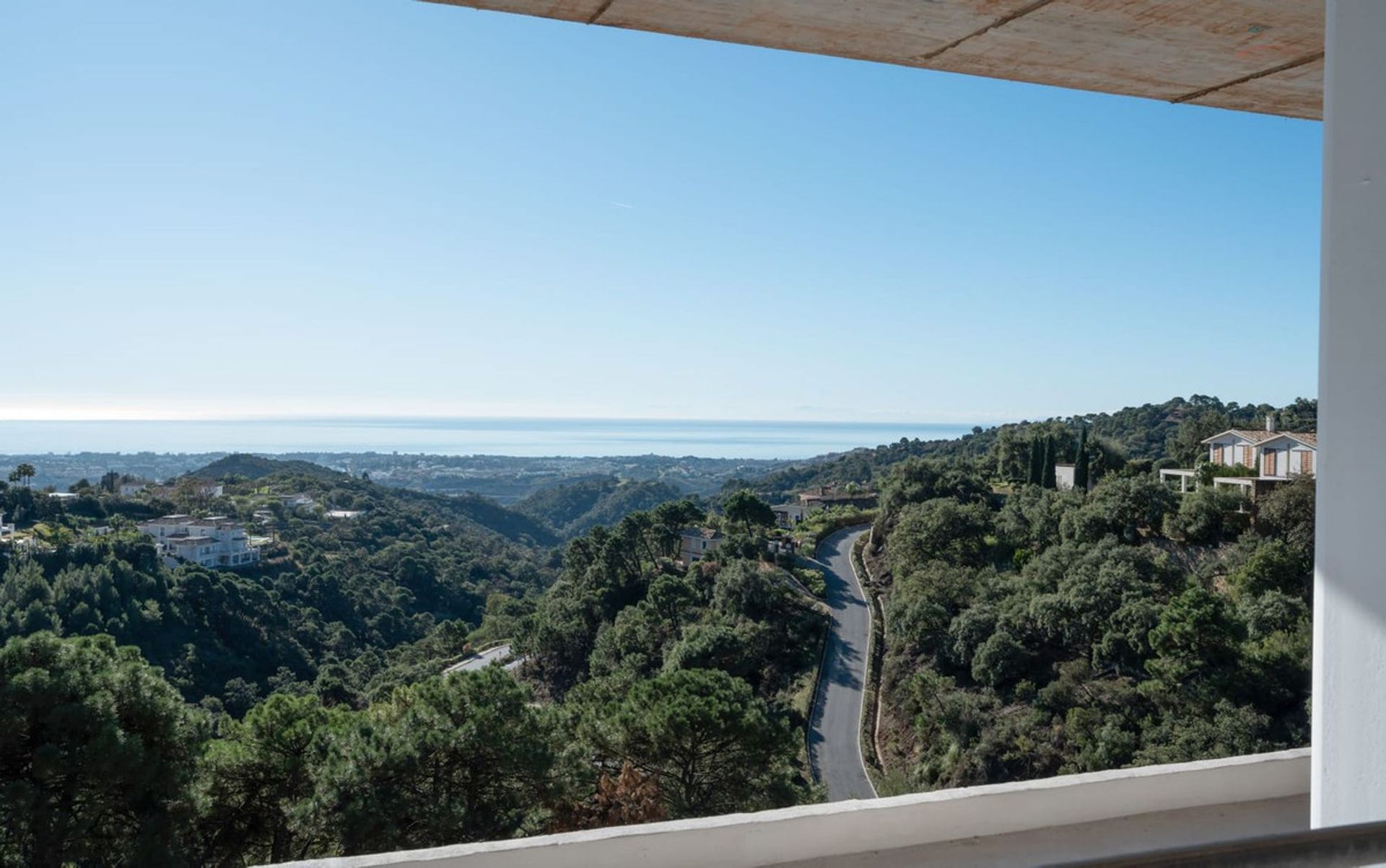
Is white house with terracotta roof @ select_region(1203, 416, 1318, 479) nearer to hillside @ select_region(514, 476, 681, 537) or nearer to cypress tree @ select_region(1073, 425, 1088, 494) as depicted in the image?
cypress tree @ select_region(1073, 425, 1088, 494)

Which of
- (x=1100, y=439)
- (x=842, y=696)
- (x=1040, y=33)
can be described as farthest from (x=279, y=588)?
(x=1040, y=33)

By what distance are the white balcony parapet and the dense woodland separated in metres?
4.84

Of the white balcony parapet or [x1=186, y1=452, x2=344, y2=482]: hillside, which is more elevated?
the white balcony parapet

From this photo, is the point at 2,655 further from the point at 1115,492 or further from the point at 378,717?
the point at 1115,492

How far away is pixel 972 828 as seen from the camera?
1.32 metres

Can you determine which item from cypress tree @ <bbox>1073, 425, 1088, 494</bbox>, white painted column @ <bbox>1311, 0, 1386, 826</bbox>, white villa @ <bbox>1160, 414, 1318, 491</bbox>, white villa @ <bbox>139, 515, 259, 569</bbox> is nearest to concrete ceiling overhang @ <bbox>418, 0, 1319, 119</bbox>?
white painted column @ <bbox>1311, 0, 1386, 826</bbox>

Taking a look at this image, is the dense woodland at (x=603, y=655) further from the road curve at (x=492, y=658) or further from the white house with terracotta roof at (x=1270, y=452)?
the white house with terracotta roof at (x=1270, y=452)

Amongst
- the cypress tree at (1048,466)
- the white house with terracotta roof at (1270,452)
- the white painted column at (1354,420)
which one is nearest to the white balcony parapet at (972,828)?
the white painted column at (1354,420)

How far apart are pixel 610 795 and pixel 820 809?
551 centimetres

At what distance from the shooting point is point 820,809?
4.06 feet

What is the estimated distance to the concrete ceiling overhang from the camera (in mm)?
1057

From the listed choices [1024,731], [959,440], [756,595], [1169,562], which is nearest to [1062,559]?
[1169,562]

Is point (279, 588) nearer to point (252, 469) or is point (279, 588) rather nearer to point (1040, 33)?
point (252, 469)

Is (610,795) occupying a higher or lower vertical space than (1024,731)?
higher
